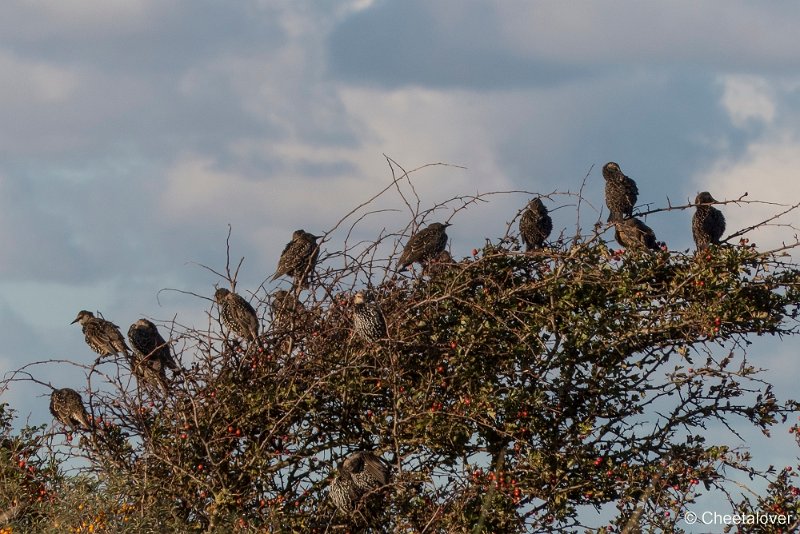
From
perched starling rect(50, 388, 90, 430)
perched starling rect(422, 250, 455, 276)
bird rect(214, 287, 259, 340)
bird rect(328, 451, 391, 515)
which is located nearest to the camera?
bird rect(328, 451, 391, 515)

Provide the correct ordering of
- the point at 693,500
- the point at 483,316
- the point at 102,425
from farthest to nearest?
1. the point at 102,425
2. the point at 483,316
3. the point at 693,500

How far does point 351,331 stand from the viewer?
34.2ft

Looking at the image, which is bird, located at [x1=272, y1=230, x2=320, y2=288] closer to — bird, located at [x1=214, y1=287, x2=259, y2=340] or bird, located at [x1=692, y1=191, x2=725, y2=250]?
bird, located at [x1=214, y1=287, x2=259, y2=340]

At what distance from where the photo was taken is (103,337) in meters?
12.9

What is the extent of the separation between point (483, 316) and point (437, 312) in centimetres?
43

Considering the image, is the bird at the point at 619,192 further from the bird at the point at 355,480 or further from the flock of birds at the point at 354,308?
the bird at the point at 355,480

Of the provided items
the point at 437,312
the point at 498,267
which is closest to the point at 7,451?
the point at 437,312

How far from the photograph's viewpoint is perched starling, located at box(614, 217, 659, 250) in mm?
11680

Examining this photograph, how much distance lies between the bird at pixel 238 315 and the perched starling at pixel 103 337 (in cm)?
211

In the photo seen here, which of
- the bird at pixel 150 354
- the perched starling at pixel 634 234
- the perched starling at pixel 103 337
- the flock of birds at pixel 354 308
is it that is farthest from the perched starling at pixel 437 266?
the perched starling at pixel 103 337

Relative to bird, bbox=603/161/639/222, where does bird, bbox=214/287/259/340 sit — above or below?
below

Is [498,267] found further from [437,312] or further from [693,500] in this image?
[693,500]

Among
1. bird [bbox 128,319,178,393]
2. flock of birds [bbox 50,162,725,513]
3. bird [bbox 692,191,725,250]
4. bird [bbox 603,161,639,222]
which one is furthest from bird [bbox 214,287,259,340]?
bird [bbox 692,191,725,250]

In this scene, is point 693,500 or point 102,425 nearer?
point 693,500
